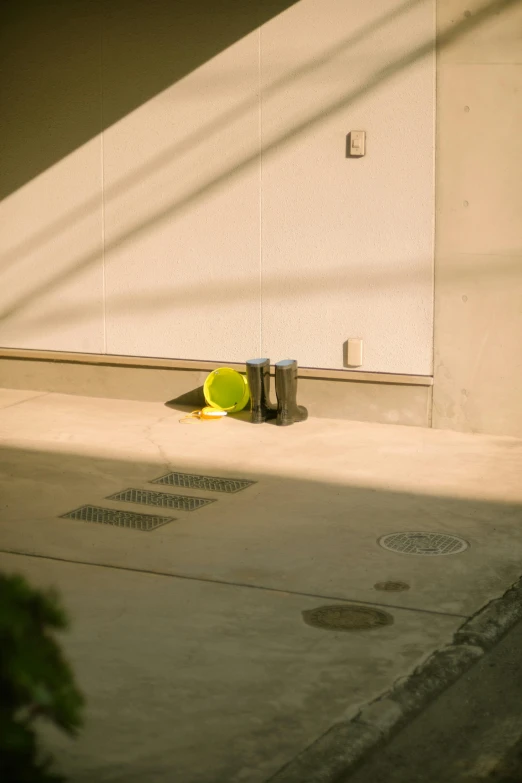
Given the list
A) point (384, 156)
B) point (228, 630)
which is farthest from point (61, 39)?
point (228, 630)

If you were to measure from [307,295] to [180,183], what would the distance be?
142cm

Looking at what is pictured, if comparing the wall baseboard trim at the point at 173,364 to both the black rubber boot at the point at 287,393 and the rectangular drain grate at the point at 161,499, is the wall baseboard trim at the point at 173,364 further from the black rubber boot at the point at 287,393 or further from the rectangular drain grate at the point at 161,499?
the rectangular drain grate at the point at 161,499

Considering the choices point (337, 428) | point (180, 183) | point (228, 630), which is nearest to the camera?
point (228, 630)

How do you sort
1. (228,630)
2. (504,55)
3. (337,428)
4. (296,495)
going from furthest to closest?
(337,428) → (504,55) → (296,495) → (228,630)

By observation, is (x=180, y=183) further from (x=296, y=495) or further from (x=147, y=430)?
(x=296, y=495)

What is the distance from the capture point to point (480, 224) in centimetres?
854

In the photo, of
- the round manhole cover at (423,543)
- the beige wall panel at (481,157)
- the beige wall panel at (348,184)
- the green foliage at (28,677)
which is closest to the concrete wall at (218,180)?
the beige wall panel at (348,184)

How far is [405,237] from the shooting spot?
8797 mm

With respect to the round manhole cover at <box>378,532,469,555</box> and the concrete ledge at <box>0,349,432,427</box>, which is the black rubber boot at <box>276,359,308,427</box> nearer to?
the concrete ledge at <box>0,349,432,427</box>

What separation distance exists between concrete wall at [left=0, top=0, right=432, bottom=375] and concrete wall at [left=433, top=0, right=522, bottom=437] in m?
0.15

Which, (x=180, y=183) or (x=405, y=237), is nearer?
(x=405, y=237)

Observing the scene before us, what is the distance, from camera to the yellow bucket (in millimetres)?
9492

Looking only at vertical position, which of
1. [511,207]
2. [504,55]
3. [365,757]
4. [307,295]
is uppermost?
[504,55]

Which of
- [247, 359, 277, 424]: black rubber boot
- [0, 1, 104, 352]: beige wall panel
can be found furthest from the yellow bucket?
[0, 1, 104, 352]: beige wall panel
